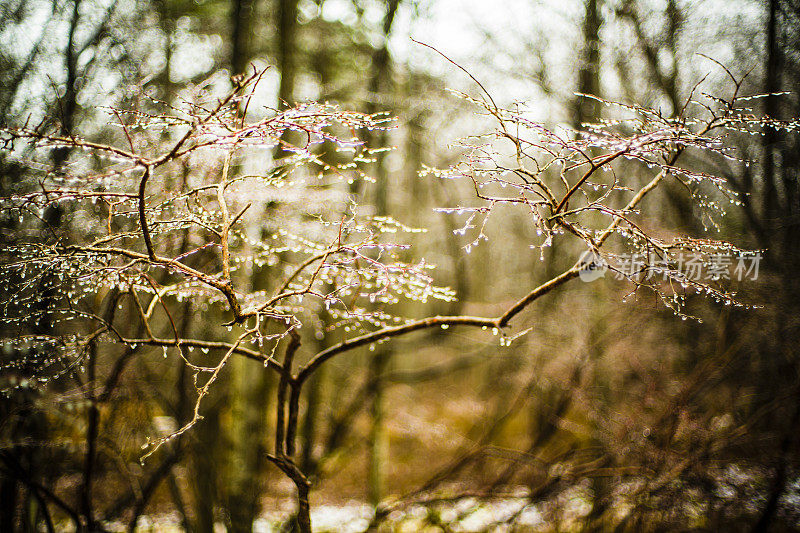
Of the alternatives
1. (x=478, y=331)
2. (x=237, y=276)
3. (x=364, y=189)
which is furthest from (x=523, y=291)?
(x=237, y=276)

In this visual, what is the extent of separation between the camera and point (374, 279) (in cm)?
508

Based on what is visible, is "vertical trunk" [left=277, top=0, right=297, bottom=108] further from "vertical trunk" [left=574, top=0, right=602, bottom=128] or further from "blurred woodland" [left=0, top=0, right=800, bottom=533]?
"vertical trunk" [left=574, top=0, right=602, bottom=128]

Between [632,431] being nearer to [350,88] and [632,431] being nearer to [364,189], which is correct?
[364,189]

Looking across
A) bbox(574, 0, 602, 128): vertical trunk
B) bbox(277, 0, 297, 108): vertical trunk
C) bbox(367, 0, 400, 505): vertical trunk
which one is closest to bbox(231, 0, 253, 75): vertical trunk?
bbox(277, 0, 297, 108): vertical trunk

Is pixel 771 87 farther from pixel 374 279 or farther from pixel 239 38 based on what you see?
pixel 239 38

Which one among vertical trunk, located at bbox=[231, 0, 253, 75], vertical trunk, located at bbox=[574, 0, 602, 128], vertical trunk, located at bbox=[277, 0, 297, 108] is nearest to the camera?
vertical trunk, located at bbox=[231, 0, 253, 75]

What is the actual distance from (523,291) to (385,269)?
7478 mm

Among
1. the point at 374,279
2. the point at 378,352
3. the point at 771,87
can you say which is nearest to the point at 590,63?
the point at 771,87

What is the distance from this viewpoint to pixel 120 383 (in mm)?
4480

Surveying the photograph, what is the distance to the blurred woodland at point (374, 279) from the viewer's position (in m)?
2.98

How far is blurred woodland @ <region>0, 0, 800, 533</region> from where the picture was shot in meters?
2.98

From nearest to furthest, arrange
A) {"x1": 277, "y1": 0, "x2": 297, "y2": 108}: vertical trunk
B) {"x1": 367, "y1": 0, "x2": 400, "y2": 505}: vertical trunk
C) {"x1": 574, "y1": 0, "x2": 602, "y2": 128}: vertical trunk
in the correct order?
1. {"x1": 277, "y1": 0, "x2": 297, "y2": 108}: vertical trunk
2. {"x1": 574, "y1": 0, "x2": 602, "y2": 128}: vertical trunk
3. {"x1": 367, "y1": 0, "x2": 400, "y2": 505}: vertical trunk

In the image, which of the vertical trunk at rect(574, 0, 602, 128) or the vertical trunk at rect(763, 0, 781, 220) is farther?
the vertical trunk at rect(574, 0, 602, 128)

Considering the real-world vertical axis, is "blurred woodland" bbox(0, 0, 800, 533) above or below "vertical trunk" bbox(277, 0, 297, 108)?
below
